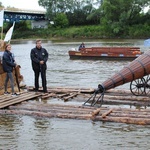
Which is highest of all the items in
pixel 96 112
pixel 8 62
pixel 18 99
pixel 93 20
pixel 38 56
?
pixel 93 20

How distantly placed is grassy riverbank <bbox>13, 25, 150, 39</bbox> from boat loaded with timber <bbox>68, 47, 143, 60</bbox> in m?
47.6

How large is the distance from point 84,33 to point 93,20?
1347 cm

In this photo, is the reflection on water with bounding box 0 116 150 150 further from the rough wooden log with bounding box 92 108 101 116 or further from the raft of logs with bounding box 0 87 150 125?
the rough wooden log with bounding box 92 108 101 116

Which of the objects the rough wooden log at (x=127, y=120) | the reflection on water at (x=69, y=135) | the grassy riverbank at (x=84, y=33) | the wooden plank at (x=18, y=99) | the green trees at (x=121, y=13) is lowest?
the reflection on water at (x=69, y=135)

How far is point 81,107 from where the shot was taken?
11641mm

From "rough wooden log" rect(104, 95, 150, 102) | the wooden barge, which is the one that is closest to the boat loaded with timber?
the wooden barge

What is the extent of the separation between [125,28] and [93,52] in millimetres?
51902

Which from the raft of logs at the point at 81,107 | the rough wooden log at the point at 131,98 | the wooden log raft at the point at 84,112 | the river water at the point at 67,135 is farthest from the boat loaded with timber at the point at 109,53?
the river water at the point at 67,135

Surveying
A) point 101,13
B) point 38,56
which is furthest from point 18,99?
point 101,13

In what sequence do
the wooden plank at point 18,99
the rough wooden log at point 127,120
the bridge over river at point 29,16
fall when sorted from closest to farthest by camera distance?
1. the rough wooden log at point 127,120
2. the wooden plank at point 18,99
3. the bridge over river at point 29,16

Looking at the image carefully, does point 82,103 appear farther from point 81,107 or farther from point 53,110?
point 53,110

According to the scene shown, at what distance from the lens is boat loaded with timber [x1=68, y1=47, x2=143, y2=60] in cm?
3238

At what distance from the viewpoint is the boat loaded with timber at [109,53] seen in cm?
3238

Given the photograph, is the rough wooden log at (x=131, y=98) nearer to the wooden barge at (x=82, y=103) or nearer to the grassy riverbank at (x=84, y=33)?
the wooden barge at (x=82, y=103)
